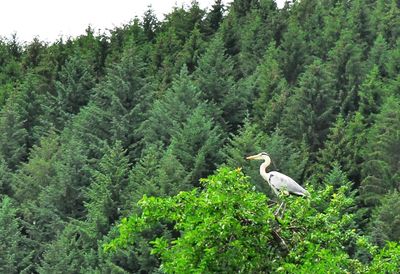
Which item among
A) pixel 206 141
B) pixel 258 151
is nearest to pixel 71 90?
pixel 206 141

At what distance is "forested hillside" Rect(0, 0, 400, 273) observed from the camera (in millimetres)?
13414

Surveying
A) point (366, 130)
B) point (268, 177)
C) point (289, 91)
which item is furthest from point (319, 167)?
point (268, 177)

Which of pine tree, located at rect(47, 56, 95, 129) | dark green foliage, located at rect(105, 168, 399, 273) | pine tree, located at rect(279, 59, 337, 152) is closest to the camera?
dark green foliage, located at rect(105, 168, 399, 273)

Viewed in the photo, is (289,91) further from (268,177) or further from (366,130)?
(268,177)

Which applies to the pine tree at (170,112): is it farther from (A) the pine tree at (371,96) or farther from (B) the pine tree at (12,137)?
(A) the pine tree at (371,96)

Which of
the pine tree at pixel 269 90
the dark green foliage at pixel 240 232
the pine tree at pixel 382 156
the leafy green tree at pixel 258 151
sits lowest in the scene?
the pine tree at pixel 382 156

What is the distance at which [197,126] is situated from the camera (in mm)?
56531

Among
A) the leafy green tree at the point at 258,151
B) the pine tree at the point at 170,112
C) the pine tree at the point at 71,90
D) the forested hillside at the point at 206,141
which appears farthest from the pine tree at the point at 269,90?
the pine tree at the point at 71,90

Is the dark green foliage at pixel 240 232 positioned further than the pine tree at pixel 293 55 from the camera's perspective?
No

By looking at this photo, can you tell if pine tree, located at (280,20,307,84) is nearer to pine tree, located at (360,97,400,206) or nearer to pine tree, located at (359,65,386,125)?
pine tree, located at (359,65,386,125)

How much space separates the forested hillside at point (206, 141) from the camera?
44.0 ft

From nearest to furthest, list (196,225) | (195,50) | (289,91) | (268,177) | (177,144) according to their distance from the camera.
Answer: (196,225)
(268,177)
(177,144)
(289,91)
(195,50)

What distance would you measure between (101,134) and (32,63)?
92.5ft

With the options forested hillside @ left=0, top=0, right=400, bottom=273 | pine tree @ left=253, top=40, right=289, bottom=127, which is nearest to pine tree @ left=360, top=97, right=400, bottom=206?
forested hillside @ left=0, top=0, right=400, bottom=273
